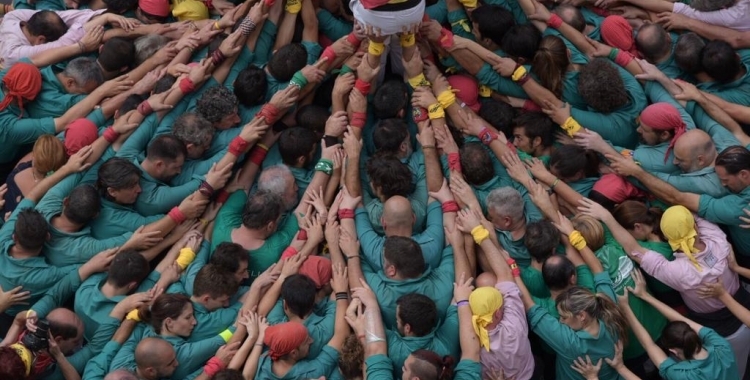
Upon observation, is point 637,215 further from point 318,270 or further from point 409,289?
point 318,270

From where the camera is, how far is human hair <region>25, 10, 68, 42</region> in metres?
10.1

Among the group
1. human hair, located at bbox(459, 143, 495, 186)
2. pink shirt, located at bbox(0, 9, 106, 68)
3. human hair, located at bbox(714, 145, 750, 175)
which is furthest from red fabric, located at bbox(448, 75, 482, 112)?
pink shirt, located at bbox(0, 9, 106, 68)

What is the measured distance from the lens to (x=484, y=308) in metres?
7.63

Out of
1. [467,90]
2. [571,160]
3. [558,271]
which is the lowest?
[558,271]

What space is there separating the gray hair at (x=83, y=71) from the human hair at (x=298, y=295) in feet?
10.6

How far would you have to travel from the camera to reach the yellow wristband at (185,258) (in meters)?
8.48

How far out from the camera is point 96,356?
7.92m

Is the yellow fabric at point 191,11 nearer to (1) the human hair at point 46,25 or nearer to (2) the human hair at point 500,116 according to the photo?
(1) the human hair at point 46,25

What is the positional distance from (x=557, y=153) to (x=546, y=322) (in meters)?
1.78

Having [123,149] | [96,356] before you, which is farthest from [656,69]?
[96,356]

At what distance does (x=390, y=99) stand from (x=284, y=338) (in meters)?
2.67

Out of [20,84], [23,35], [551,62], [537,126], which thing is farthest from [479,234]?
[23,35]

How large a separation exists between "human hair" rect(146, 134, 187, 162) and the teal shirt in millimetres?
2115

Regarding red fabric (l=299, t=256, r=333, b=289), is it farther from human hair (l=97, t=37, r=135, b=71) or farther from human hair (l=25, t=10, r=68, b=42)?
human hair (l=25, t=10, r=68, b=42)
